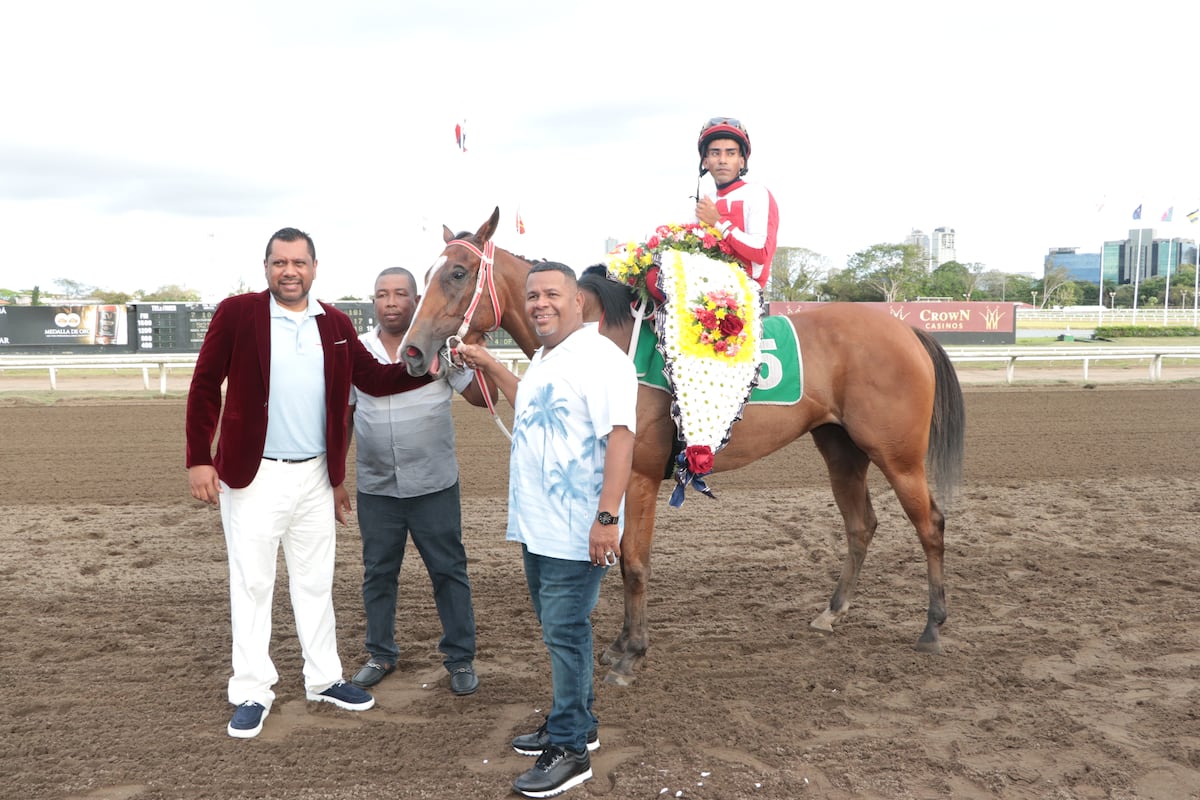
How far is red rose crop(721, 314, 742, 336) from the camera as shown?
4293mm

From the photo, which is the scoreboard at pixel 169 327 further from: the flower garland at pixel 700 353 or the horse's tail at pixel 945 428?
the flower garland at pixel 700 353

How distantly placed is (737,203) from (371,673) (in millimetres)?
3021

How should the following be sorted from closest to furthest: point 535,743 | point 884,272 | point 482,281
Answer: point 535,743, point 482,281, point 884,272

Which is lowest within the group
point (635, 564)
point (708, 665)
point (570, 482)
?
point (708, 665)

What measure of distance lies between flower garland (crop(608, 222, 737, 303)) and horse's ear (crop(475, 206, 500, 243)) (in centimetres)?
68

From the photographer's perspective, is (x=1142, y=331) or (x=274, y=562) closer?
(x=274, y=562)

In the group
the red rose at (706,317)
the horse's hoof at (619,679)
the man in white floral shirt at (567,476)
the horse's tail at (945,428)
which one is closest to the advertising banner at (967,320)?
the horse's tail at (945,428)

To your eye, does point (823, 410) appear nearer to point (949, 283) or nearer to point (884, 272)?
point (884, 272)

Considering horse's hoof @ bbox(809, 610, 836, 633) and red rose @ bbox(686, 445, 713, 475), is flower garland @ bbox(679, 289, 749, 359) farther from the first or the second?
horse's hoof @ bbox(809, 610, 836, 633)

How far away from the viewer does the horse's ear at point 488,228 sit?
3.98 metres

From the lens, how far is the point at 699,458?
416cm

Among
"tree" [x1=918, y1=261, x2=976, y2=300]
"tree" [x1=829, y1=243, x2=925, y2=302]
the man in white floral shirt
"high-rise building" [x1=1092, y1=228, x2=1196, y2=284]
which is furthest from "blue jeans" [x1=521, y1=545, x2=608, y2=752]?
"high-rise building" [x1=1092, y1=228, x2=1196, y2=284]

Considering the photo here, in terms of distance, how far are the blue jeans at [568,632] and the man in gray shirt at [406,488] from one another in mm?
926

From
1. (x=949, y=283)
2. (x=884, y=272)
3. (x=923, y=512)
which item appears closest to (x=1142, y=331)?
(x=884, y=272)
